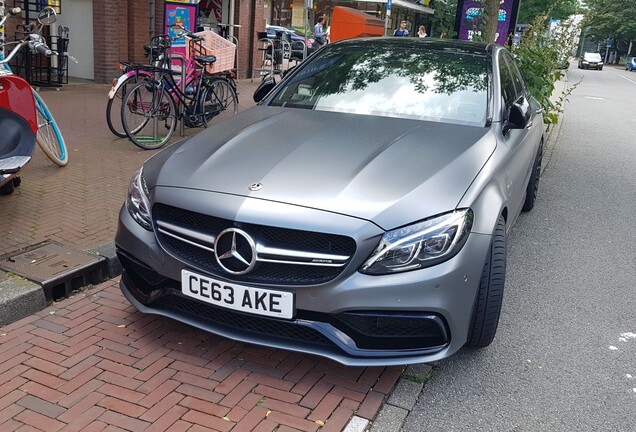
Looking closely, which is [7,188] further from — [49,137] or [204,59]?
[204,59]

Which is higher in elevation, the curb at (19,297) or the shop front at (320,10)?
the shop front at (320,10)

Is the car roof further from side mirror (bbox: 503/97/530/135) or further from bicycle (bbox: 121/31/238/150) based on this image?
bicycle (bbox: 121/31/238/150)

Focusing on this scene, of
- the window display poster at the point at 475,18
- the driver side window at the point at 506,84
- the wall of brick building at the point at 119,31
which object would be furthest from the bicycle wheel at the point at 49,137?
the window display poster at the point at 475,18

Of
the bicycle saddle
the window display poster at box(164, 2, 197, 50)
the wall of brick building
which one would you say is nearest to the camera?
the bicycle saddle

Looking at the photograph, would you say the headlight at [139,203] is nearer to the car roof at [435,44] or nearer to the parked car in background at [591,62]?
the car roof at [435,44]

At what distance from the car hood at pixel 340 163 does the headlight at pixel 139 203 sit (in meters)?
0.06

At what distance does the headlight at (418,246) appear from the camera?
2738 millimetres

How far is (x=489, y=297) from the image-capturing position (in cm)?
315

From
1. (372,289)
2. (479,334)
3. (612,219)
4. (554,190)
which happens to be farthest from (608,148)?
(372,289)

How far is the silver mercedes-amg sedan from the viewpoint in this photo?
2.75 metres

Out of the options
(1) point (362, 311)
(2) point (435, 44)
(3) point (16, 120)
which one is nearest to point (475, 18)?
(2) point (435, 44)

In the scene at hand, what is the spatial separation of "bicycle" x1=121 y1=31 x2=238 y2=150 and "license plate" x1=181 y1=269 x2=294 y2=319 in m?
4.44

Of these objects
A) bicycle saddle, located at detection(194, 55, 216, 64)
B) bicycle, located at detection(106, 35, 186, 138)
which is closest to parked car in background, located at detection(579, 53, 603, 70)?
bicycle saddle, located at detection(194, 55, 216, 64)

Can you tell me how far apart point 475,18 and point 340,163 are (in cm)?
909
